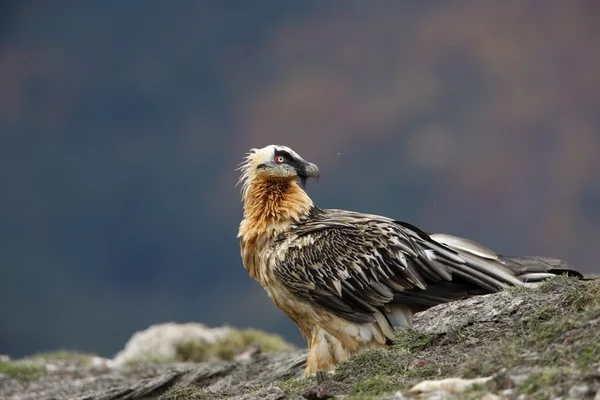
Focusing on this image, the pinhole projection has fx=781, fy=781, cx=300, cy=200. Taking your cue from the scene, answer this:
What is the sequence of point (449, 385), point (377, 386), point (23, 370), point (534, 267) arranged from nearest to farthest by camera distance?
point (449, 385), point (377, 386), point (534, 267), point (23, 370)

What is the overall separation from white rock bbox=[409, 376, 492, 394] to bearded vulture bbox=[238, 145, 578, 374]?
3.37 metres

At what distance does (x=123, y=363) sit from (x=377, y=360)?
10696 millimetres

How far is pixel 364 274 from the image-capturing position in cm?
854

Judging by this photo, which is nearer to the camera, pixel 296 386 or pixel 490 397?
pixel 490 397

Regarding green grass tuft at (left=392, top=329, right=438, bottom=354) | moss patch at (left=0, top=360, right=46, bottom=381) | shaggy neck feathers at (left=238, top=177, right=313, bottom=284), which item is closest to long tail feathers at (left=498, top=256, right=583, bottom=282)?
green grass tuft at (left=392, top=329, right=438, bottom=354)

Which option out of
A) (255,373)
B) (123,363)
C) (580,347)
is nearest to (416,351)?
(580,347)

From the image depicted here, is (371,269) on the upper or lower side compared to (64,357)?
lower

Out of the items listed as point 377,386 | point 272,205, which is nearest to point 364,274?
point 272,205

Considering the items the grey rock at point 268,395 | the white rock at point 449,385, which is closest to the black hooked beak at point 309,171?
the grey rock at point 268,395

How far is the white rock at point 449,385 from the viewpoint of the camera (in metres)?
4.77

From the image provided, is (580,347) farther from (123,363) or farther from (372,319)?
(123,363)

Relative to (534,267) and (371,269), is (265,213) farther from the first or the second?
(534,267)

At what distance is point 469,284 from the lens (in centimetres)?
864

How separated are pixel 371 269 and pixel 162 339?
10.1 meters
